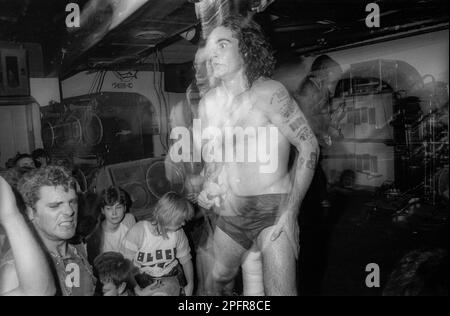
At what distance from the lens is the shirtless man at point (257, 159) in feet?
5.76

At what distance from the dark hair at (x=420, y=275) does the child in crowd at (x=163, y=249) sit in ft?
3.23

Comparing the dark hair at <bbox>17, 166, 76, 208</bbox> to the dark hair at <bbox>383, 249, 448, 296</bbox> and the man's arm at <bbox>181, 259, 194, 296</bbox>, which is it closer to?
the man's arm at <bbox>181, 259, 194, 296</bbox>

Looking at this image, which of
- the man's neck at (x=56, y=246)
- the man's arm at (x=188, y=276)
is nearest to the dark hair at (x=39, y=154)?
the man's neck at (x=56, y=246)

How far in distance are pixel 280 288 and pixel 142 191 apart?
796 mm

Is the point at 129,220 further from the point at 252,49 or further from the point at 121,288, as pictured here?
the point at 252,49

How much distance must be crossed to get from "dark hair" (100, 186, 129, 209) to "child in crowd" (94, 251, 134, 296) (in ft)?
0.76

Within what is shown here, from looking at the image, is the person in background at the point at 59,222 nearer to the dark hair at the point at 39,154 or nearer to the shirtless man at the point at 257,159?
the dark hair at the point at 39,154

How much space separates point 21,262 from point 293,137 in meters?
1.25

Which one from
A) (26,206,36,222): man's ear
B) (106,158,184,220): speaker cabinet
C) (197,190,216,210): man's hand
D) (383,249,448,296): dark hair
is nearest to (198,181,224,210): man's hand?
(197,190,216,210): man's hand

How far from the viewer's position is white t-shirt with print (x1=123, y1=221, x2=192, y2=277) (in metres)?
1.78

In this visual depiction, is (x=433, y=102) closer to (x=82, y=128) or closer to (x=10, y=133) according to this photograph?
(x=82, y=128)

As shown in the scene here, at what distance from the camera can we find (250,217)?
1.78 m

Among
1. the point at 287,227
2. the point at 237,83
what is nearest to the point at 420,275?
the point at 287,227
